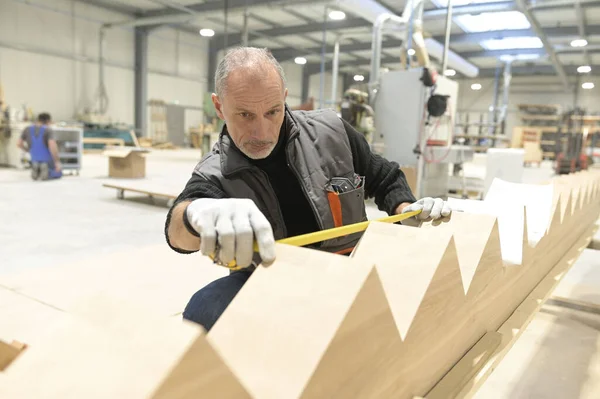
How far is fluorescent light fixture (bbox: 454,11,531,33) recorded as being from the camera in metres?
10.6

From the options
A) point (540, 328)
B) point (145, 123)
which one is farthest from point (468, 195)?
point (145, 123)

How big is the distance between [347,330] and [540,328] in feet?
5.57

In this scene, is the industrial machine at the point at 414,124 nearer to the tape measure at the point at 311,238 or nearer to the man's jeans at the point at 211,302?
the man's jeans at the point at 211,302

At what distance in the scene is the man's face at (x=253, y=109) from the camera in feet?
4.62

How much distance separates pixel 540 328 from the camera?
2.02m

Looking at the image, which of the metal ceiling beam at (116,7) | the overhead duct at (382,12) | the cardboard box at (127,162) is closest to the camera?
the overhead duct at (382,12)

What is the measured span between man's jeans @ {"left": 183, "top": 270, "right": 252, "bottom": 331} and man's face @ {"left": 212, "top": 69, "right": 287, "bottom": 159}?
45cm

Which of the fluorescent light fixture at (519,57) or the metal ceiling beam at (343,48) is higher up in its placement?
the metal ceiling beam at (343,48)

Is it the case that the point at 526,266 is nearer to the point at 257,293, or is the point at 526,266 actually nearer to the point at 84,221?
the point at 257,293

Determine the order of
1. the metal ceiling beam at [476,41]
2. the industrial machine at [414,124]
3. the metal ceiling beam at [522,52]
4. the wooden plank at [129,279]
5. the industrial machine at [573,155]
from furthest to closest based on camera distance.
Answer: the metal ceiling beam at [522,52], the metal ceiling beam at [476,41], the industrial machine at [573,155], the industrial machine at [414,124], the wooden plank at [129,279]

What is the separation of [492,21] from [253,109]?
38.4 ft

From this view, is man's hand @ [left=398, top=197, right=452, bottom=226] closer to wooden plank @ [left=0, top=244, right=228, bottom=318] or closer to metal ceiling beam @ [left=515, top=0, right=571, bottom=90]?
wooden plank @ [left=0, top=244, right=228, bottom=318]

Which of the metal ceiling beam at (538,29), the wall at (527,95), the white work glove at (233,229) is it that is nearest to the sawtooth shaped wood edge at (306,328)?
the white work glove at (233,229)

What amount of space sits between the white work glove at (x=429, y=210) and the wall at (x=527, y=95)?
19438mm
